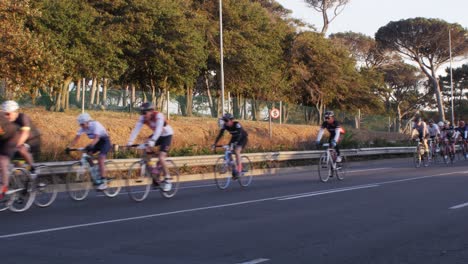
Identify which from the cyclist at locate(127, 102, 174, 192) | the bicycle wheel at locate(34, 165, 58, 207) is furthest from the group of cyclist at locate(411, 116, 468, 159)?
the bicycle wheel at locate(34, 165, 58, 207)

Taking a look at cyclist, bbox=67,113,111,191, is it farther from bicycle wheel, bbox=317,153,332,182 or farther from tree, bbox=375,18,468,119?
tree, bbox=375,18,468,119

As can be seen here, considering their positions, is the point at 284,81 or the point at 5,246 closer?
the point at 5,246

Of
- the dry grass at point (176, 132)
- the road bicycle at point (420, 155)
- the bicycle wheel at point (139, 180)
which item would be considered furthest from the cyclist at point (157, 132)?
the road bicycle at point (420, 155)

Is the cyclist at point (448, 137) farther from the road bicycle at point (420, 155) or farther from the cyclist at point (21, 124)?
the cyclist at point (21, 124)

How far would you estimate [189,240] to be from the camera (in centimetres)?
864

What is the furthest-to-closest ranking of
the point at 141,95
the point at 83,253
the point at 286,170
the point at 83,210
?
the point at 141,95, the point at 286,170, the point at 83,210, the point at 83,253

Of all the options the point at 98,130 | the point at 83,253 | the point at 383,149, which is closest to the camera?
the point at 83,253

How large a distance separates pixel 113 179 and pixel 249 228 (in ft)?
16.1

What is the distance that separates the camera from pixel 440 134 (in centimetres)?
2827

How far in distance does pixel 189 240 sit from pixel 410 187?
346 inches

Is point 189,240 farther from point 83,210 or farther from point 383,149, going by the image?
point 383,149

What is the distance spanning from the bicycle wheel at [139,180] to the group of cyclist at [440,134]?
47.9 feet

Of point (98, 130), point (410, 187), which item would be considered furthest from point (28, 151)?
point (410, 187)

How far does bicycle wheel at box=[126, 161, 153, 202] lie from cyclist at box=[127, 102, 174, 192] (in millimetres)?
208
